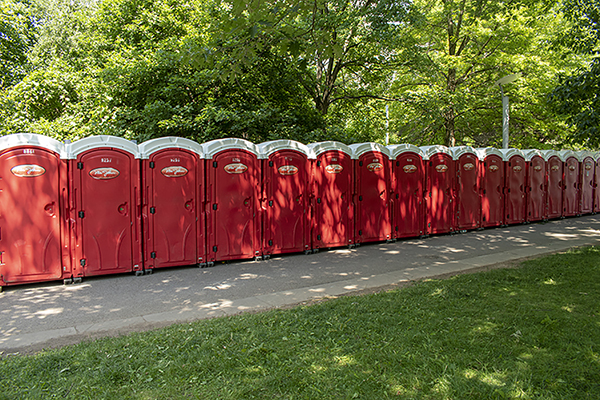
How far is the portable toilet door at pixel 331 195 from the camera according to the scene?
9.80 metres

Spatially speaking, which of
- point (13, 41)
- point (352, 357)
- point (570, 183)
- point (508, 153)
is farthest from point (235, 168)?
point (13, 41)

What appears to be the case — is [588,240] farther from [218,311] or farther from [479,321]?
[218,311]

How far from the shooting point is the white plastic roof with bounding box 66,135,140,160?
726 centimetres

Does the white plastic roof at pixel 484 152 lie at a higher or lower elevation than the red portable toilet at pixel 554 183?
higher

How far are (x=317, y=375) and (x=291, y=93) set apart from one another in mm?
12034

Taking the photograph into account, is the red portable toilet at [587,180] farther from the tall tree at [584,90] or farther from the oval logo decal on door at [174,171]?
the oval logo decal on door at [174,171]

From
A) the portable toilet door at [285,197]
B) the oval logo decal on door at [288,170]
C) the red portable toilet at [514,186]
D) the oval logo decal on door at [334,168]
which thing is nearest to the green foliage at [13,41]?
the portable toilet door at [285,197]

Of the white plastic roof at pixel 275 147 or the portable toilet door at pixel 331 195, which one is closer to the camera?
the white plastic roof at pixel 275 147

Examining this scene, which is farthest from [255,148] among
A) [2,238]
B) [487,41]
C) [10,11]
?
[10,11]

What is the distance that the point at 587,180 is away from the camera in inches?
683

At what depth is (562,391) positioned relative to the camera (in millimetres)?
3219

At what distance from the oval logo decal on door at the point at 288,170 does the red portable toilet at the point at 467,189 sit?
5.84 metres

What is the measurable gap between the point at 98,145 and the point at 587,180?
18.9 meters

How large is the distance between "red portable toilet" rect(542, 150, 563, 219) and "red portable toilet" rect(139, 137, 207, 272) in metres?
13.4
